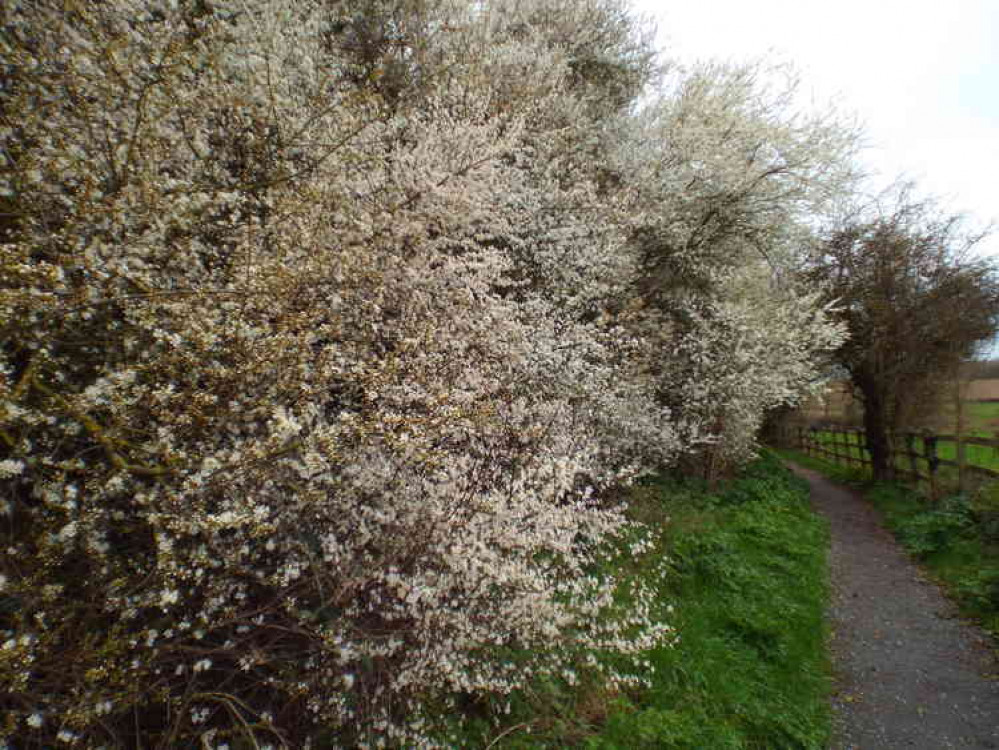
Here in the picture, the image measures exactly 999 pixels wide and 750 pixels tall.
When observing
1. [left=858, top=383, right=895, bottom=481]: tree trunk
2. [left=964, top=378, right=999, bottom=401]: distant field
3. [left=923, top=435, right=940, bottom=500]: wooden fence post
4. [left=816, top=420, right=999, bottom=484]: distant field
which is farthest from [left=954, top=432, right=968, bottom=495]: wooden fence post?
[left=858, top=383, right=895, bottom=481]: tree trunk

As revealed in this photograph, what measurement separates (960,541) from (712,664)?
707 cm

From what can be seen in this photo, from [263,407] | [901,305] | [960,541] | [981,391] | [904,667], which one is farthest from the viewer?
[901,305]

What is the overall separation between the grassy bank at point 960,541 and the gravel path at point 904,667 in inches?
10.3

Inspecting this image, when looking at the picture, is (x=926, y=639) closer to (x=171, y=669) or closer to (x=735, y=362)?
(x=735, y=362)

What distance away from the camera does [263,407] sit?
117 inches

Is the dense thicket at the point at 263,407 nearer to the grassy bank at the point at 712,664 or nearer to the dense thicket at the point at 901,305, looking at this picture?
the grassy bank at the point at 712,664

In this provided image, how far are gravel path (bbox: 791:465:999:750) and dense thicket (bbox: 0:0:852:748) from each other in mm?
2319

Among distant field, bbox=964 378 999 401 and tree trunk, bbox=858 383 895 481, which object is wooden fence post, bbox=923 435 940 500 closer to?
distant field, bbox=964 378 999 401

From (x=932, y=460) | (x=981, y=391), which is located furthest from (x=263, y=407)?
(x=981, y=391)

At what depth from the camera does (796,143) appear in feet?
38.4

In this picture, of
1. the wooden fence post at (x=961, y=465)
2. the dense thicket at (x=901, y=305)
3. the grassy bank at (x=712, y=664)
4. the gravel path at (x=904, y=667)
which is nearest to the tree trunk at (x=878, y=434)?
the dense thicket at (x=901, y=305)

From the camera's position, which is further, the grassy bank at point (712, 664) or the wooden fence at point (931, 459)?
the wooden fence at point (931, 459)

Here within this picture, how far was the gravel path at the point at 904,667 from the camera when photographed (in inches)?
199

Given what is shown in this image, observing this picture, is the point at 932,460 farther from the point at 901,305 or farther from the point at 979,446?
the point at 901,305
